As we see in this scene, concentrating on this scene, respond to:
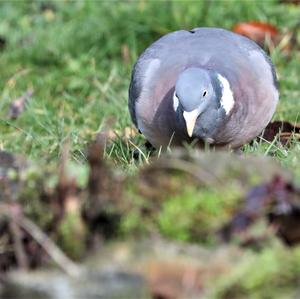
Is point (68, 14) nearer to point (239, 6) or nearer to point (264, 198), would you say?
point (239, 6)

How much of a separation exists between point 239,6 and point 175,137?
103 inches

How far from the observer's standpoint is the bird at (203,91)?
443 cm

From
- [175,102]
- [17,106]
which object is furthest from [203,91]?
[17,106]

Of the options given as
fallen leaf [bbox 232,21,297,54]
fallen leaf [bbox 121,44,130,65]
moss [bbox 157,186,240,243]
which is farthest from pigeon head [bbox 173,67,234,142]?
fallen leaf [bbox 121,44,130,65]

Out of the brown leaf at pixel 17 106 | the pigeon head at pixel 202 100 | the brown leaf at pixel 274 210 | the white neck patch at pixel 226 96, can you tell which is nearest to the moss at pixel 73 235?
the brown leaf at pixel 274 210

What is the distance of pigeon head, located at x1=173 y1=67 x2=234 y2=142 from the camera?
436 centimetres

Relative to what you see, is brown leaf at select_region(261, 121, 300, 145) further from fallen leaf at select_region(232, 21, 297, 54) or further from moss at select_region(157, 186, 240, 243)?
moss at select_region(157, 186, 240, 243)

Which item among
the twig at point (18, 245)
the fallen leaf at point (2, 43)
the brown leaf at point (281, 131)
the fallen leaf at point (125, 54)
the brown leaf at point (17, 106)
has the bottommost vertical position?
the fallen leaf at point (2, 43)

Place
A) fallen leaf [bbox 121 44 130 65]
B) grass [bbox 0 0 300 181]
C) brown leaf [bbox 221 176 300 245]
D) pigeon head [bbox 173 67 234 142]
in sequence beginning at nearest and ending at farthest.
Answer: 1. brown leaf [bbox 221 176 300 245]
2. pigeon head [bbox 173 67 234 142]
3. grass [bbox 0 0 300 181]
4. fallen leaf [bbox 121 44 130 65]

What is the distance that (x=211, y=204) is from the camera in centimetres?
A: 238

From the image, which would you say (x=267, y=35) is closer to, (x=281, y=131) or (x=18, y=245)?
(x=281, y=131)

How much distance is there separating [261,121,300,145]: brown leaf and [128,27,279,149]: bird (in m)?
0.16

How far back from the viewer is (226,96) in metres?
4.52

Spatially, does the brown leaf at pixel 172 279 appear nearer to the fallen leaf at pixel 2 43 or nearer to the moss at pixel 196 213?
the moss at pixel 196 213
